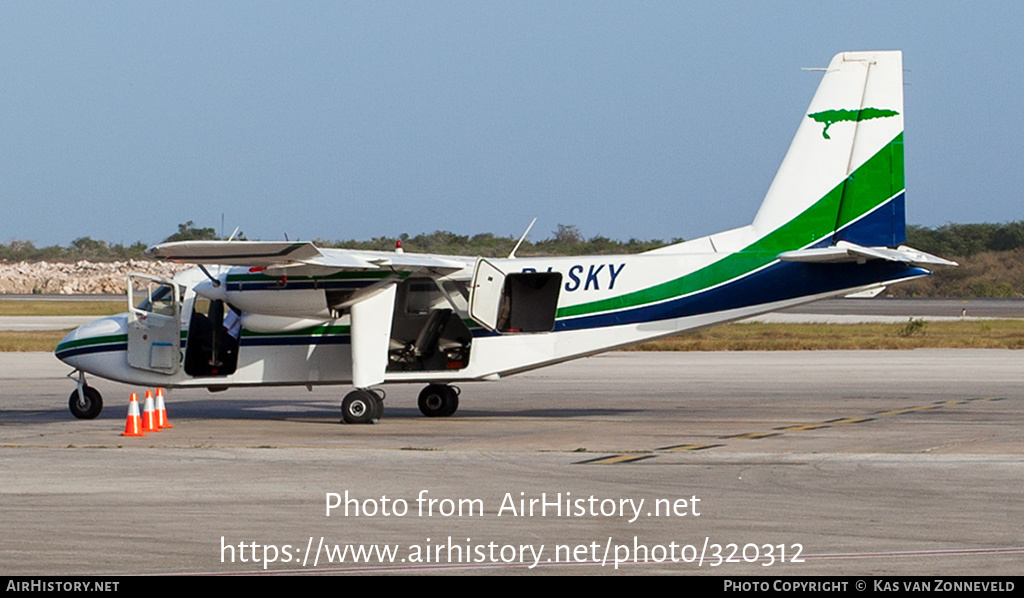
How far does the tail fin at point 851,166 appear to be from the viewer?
1869 cm

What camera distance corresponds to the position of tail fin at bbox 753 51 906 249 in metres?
18.7

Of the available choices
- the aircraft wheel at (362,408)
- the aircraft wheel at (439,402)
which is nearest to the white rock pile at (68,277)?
the aircraft wheel at (439,402)

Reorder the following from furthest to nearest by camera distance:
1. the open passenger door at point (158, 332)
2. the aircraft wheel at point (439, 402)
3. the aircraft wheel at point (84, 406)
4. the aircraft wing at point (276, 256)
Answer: the aircraft wheel at point (439, 402)
the aircraft wheel at point (84, 406)
the open passenger door at point (158, 332)
the aircraft wing at point (276, 256)

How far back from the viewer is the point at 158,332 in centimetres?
1989

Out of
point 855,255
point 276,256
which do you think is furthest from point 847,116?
point 276,256

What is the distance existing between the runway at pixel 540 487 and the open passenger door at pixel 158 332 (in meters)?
1.10

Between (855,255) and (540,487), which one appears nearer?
(540,487)

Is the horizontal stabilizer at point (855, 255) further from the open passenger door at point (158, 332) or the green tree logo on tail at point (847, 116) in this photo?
the open passenger door at point (158, 332)

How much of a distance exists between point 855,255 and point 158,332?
11.3 m

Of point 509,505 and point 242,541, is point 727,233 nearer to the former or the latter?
point 509,505

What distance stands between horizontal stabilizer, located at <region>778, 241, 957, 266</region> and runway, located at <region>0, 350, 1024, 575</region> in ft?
8.11

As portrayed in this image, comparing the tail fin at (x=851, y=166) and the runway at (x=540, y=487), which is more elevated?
the tail fin at (x=851, y=166)

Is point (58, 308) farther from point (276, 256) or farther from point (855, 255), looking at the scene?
point (855, 255)
